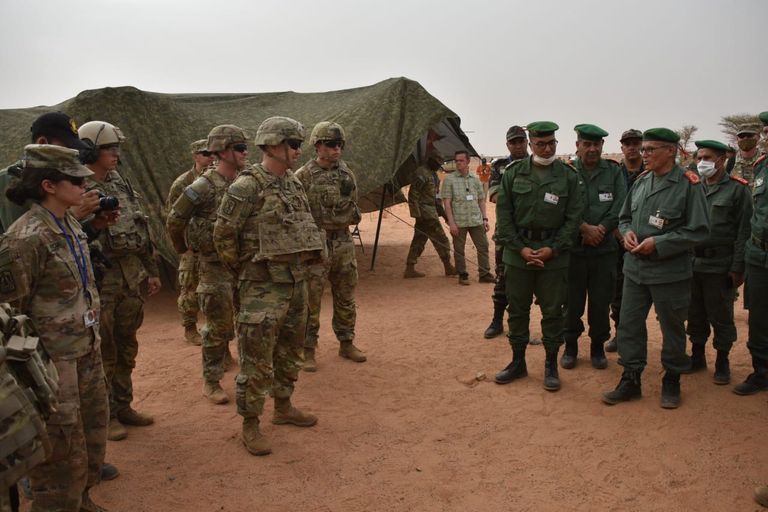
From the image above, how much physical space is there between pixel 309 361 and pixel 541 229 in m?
2.54

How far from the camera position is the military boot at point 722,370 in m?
4.92

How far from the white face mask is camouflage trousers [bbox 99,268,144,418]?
4.60m

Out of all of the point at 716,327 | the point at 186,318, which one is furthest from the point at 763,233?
the point at 186,318

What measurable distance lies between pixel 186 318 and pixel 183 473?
295 cm

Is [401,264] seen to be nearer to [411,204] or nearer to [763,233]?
[411,204]

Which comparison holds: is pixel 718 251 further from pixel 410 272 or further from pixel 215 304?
pixel 410 272

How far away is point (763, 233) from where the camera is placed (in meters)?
4.47

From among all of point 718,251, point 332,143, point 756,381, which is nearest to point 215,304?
point 332,143

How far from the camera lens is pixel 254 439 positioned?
3971mm

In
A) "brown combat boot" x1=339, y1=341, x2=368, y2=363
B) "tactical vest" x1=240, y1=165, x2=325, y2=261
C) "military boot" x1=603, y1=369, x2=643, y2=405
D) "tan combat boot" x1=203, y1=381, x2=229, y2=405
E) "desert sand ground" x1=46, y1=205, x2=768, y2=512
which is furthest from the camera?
"brown combat boot" x1=339, y1=341, x2=368, y2=363

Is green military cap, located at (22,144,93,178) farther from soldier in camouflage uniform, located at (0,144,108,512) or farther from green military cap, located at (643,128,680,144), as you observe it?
green military cap, located at (643,128,680,144)

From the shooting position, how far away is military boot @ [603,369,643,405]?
15.2ft

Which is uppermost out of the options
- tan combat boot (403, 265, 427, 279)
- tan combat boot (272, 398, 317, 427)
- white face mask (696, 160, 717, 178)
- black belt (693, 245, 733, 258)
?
white face mask (696, 160, 717, 178)

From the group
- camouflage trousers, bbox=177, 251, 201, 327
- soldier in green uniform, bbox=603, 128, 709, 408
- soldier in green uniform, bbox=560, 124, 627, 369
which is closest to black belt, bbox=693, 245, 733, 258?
soldier in green uniform, bbox=603, 128, 709, 408
